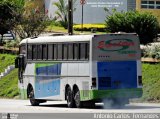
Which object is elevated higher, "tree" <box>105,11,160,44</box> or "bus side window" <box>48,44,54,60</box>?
"tree" <box>105,11,160,44</box>

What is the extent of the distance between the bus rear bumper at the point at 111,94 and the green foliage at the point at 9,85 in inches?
660

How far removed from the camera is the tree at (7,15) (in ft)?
208

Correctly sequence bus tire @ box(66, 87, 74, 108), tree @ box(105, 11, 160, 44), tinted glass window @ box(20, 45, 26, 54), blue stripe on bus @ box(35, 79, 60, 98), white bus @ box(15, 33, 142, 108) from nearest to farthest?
white bus @ box(15, 33, 142, 108), bus tire @ box(66, 87, 74, 108), blue stripe on bus @ box(35, 79, 60, 98), tinted glass window @ box(20, 45, 26, 54), tree @ box(105, 11, 160, 44)

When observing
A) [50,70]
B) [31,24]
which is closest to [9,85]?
[31,24]

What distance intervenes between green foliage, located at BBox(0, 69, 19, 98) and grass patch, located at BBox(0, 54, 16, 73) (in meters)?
2.51

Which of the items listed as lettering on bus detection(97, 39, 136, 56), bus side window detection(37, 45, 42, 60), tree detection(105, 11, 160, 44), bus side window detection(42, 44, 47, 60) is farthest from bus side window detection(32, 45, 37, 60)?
tree detection(105, 11, 160, 44)

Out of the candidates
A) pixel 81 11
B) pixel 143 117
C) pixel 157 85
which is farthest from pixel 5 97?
pixel 81 11

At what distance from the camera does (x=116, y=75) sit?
31.3 metres

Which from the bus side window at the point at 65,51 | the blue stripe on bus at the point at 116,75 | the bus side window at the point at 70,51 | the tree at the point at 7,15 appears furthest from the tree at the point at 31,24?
the blue stripe on bus at the point at 116,75

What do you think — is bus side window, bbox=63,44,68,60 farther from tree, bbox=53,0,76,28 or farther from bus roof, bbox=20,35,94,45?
tree, bbox=53,0,76,28

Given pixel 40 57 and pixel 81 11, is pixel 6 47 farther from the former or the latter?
pixel 81 11

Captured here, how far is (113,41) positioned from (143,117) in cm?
773

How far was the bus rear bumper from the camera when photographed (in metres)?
31.0

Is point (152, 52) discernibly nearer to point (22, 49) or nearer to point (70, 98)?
point (22, 49)
